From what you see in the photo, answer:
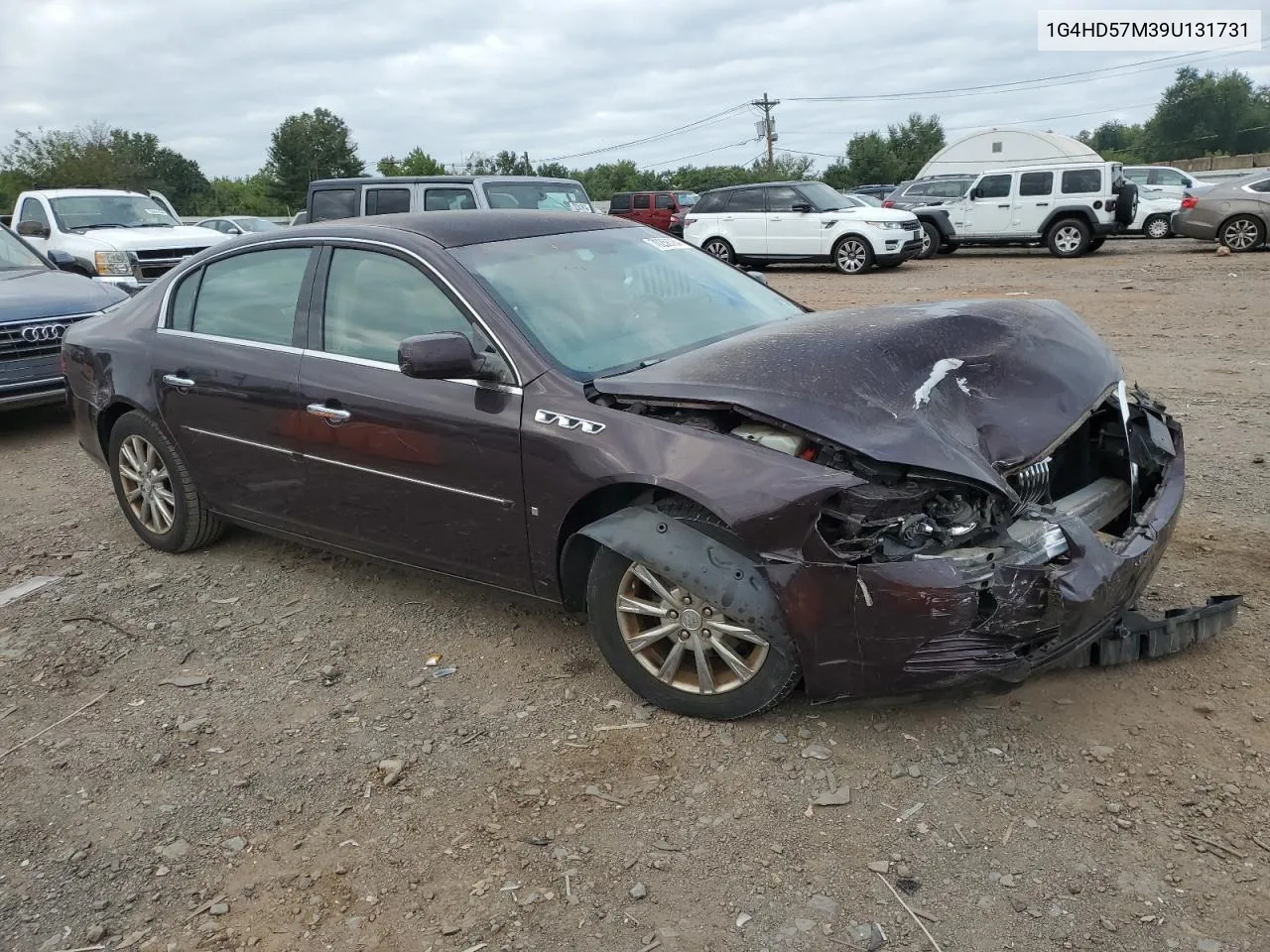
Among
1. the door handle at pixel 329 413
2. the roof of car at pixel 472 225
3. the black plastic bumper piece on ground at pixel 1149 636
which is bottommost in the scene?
the black plastic bumper piece on ground at pixel 1149 636

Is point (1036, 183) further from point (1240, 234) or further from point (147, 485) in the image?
point (147, 485)

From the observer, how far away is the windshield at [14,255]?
8500 millimetres

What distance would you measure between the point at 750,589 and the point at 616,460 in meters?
0.59

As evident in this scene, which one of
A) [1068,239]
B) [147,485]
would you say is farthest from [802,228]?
[147,485]

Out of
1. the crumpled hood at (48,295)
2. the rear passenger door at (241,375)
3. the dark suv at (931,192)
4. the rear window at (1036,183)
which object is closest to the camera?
the rear passenger door at (241,375)

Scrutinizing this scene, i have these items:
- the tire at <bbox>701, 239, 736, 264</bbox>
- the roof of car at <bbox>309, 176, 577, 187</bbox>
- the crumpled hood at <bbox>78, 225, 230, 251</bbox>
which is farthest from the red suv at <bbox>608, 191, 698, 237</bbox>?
the crumpled hood at <bbox>78, 225, 230, 251</bbox>

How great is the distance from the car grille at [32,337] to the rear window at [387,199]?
501cm

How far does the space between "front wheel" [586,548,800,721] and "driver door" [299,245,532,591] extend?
0.40 meters

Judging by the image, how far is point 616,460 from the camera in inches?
125

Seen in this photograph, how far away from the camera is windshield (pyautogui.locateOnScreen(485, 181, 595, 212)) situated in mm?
11789

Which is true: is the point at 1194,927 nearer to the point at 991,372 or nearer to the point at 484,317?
the point at 991,372

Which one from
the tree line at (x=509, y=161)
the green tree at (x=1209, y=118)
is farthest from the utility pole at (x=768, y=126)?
the green tree at (x=1209, y=118)

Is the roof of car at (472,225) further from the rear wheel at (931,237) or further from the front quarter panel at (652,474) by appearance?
the rear wheel at (931,237)

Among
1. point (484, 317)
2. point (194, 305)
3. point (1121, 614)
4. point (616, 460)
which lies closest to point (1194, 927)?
point (1121, 614)
